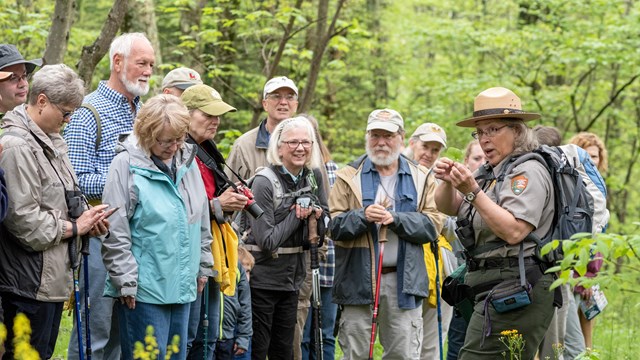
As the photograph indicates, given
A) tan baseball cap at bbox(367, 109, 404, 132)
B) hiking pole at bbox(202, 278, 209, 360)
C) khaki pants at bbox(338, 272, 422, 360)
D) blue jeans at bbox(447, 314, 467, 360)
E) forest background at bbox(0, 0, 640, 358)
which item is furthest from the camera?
forest background at bbox(0, 0, 640, 358)

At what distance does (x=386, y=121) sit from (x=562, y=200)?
218 centimetres

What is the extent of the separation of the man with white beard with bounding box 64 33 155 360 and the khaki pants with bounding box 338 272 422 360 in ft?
6.28

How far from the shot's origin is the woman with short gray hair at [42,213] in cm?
427

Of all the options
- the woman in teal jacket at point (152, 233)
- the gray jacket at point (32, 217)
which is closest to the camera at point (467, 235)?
the woman in teal jacket at point (152, 233)

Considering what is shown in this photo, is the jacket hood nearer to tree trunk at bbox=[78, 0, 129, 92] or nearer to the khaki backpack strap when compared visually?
the khaki backpack strap

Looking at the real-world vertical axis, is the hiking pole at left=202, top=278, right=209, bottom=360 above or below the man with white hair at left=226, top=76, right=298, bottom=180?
below

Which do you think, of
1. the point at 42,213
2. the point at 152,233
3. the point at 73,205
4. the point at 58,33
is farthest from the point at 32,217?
the point at 58,33

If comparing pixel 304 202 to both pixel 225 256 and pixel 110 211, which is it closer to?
pixel 225 256

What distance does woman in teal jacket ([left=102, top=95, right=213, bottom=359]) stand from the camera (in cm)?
453

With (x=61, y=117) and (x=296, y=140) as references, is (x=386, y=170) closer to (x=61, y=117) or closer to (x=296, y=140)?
(x=296, y=140)

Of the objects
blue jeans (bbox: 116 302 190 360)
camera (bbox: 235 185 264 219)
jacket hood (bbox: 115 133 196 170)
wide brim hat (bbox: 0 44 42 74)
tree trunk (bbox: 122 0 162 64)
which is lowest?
blue jeans (bbox: 116 302 190 360)

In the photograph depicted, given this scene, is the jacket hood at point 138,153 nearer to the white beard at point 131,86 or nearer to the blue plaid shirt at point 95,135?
the blue plaid shirt at point 95,135

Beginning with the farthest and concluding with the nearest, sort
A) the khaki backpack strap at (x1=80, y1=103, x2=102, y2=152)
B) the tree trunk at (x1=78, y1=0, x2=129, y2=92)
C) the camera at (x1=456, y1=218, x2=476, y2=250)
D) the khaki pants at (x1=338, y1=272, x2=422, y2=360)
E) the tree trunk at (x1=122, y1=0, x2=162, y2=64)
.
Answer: the tree trunk at (x1=122, y1=0, x2=162, y2=64) < the tree trunk at (x1=78, y1=0, x2=129, y2=92) < the khaki pants at (x1=338, y1=272, x2=422, y2=360) < the khaki backpack strap at (x1=80, y1=103, x2=102, y2=152) < the camera at (x1=456, y1=218, x2=476, y2=250)

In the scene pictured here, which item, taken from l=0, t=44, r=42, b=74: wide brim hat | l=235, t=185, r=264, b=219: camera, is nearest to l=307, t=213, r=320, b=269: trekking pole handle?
l=235, t=185, r=264, b=219: camera
